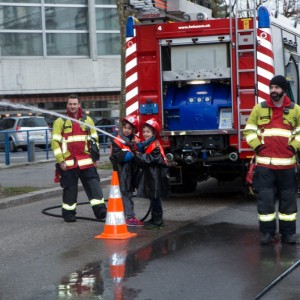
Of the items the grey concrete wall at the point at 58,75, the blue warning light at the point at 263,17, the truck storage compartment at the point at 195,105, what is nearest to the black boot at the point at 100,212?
the truck storage compartment at the point at 195,105

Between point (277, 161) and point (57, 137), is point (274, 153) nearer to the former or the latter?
point (277, 161)

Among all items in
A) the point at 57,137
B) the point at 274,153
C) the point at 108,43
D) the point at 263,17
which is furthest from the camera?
the point at 108,43

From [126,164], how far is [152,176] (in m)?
0.49

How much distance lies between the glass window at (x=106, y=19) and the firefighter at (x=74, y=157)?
30373 millimetres

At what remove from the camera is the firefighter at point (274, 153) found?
29.0 ft

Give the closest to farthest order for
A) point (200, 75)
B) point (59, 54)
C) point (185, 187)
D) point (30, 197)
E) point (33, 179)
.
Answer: point (200, 75) < point (30, 197) < point (185, 187) < point (33, 179) < point (59, 54)

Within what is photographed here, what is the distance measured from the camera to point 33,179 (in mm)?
17344

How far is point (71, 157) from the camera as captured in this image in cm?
1085

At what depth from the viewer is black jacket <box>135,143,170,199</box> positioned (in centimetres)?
989

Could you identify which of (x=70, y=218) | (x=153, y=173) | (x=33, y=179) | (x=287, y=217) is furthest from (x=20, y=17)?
(x=287, y=217)

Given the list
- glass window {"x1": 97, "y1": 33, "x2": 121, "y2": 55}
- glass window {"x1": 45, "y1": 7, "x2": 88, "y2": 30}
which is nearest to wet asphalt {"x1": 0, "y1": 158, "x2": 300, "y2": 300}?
glass window {"x1": 45, "y1": 7, "x2": 88, "y2": 30}

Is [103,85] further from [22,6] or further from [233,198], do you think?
[233,198]

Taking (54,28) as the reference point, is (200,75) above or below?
below

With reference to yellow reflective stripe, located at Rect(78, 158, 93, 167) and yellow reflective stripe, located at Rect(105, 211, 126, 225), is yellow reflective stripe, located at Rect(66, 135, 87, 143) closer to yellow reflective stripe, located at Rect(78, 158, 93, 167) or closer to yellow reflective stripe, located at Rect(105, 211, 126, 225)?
yellow reflective stripe, located at Rect(78, 158, 93, 167)
